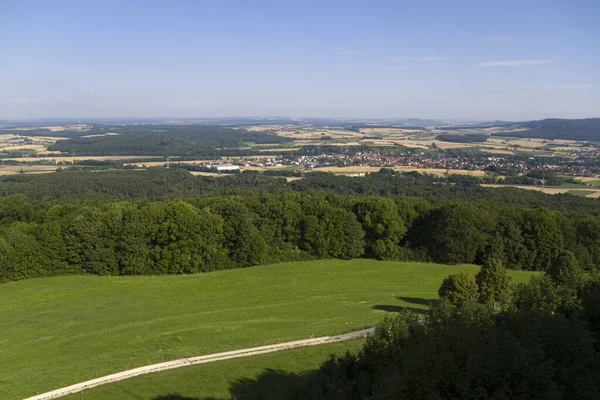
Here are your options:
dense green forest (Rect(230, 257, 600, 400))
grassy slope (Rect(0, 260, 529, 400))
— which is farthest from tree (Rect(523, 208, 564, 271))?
dense green forest (Rect(230, 257, 600, 400))

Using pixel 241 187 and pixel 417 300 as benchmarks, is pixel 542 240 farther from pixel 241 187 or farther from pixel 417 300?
pixel 241 187

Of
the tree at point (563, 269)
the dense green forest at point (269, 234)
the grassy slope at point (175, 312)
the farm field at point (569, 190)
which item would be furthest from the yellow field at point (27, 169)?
the tree at point (563, 269)

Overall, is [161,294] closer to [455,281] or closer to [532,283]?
[455,281]

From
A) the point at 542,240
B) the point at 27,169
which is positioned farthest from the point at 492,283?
the point at 27,169

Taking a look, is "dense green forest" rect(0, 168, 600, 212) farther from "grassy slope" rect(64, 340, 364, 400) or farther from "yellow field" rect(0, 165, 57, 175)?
"grassy slope" rect(64, 340, 364, 400)

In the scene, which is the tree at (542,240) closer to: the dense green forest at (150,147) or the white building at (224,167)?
the white building at (224,167)
